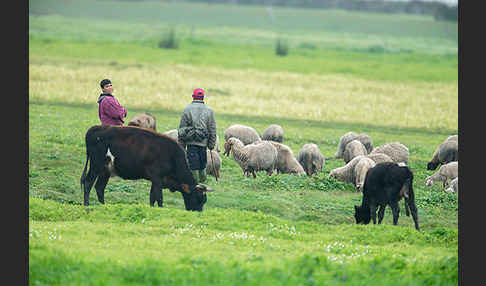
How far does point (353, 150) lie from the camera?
23.3m

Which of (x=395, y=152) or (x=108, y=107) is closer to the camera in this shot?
(x=108, y=107)

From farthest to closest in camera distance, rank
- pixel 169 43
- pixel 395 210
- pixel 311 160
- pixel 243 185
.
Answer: pixel 169 43 → pixel 311 160 → pixel 243 185 → pixel 395 210

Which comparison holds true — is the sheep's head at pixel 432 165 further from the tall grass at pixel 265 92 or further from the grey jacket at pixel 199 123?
the tall grass at pixel 265 92

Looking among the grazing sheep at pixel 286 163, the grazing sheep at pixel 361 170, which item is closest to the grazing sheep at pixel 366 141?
the grazing sheep at pixel 286 163

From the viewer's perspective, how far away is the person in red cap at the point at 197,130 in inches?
661

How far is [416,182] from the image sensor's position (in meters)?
21.8

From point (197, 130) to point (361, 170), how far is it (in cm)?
548

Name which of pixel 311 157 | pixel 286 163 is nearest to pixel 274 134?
pixel 311 157

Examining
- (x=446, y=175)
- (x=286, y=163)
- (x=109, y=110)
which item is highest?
(x=109, y=110)

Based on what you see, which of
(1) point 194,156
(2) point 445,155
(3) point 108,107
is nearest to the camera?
(3) point 108,107

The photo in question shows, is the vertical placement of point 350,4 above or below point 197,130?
above

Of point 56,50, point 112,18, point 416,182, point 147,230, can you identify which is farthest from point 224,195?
point 112,18

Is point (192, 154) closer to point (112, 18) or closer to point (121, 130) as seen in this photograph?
point (121, 130)

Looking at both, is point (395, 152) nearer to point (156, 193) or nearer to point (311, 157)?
point (311, 157)
